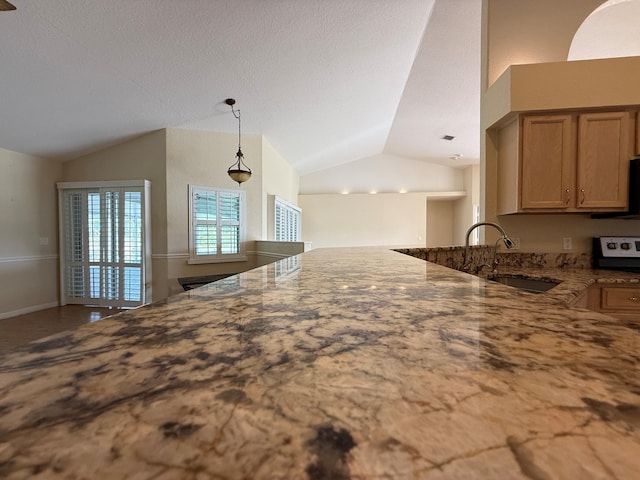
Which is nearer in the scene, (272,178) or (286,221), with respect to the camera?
(272,178)

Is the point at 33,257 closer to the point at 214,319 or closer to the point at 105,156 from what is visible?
the point at 105,156

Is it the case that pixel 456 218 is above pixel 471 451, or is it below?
above

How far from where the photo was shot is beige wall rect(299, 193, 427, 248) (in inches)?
321

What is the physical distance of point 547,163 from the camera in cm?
233

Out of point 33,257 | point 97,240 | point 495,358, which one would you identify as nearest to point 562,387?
point 495,358

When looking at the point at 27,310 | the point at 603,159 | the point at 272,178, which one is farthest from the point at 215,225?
the point at 603,159

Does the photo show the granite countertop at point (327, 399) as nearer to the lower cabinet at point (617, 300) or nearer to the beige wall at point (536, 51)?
the lower cabinet at point (617, 300)

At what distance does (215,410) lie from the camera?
29 centimetres

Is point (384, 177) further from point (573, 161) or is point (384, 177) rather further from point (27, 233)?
point (27, 233)

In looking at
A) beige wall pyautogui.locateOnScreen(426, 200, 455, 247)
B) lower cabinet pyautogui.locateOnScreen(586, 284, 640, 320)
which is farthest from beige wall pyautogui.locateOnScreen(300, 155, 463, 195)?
lower cabinet pyautogui.locateOnScreen(586, 284, 640, 320)

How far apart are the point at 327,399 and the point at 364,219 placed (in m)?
7.99

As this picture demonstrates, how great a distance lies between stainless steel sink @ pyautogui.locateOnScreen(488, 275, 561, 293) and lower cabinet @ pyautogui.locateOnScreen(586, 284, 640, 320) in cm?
27

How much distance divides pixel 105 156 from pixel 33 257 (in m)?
1.89

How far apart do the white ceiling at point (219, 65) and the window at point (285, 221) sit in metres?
1.27
